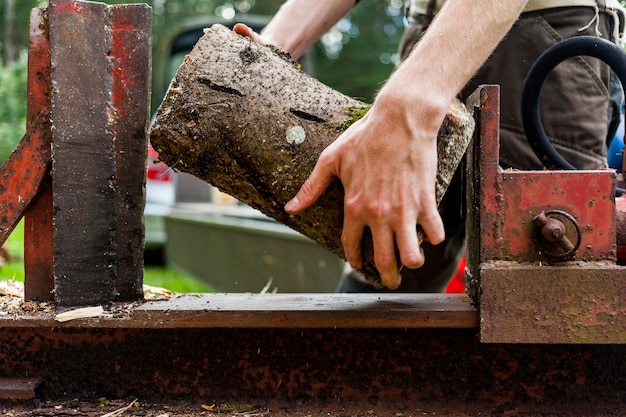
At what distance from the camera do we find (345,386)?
1.85 metres

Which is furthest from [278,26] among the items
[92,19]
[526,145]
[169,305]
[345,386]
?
[345,386]

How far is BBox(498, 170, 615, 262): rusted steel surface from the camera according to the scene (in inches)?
64.7

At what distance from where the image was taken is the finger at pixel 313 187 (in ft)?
5.27

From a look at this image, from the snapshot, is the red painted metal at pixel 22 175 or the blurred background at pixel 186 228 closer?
the red painted metal at pixel 22 175

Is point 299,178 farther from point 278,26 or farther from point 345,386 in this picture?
point 278,26

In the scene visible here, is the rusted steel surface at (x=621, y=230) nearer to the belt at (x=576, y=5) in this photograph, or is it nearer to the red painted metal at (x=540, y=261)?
the red painted metal at (x=540, y=261)

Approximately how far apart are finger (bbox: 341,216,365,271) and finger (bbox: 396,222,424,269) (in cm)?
11

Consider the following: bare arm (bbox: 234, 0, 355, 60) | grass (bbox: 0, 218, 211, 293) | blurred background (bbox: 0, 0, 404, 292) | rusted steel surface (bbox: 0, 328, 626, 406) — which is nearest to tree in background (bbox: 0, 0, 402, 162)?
blurred background (bbox: 0, 0, 404, 292)

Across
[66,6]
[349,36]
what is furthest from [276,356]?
[349,36]

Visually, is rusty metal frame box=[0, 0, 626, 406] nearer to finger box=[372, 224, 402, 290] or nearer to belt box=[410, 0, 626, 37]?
finger box=[372, 224, 402, 290]

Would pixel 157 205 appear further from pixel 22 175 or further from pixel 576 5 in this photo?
pixel 576 5

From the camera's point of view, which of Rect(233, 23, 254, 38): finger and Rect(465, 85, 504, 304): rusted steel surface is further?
Rect(233, 23, 254, 38): finger

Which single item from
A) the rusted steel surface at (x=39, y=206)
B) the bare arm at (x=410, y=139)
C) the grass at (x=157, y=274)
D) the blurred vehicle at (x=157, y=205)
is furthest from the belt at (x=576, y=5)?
the blurred vehicle at (x=157, y=205)

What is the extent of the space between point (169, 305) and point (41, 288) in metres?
0.41
